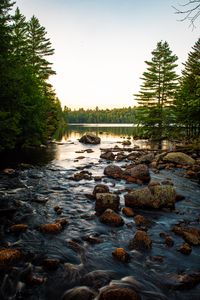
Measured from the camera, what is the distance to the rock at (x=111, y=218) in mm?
7387

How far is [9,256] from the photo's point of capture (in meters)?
5.36

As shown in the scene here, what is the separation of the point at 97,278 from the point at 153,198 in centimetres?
422

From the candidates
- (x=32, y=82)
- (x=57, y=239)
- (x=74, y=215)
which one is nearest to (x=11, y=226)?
(x=57, y=239)

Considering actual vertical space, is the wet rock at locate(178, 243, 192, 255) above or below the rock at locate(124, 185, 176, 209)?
below

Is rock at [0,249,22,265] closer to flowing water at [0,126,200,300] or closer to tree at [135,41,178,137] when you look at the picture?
flowing water at [0,126,200,300]

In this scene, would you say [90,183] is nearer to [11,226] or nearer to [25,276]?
[11,226]

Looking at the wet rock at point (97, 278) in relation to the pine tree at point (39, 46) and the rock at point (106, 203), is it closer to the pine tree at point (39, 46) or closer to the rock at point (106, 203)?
the rock at point (106, 203)

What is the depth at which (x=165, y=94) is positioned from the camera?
35.3m

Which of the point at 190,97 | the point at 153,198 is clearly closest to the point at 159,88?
the point at 190,97

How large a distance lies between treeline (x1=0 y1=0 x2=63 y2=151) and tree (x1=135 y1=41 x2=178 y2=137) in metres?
14.3

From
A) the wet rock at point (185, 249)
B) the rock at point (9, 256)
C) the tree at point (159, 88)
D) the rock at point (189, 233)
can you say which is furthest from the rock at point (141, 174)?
the tree at point (159, 88)

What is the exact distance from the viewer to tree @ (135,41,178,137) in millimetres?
34969

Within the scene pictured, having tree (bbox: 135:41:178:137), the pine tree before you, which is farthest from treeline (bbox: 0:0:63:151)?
tree (bbox: 135:41:178:137)

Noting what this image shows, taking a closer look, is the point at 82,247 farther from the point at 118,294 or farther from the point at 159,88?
the point at 159,88
